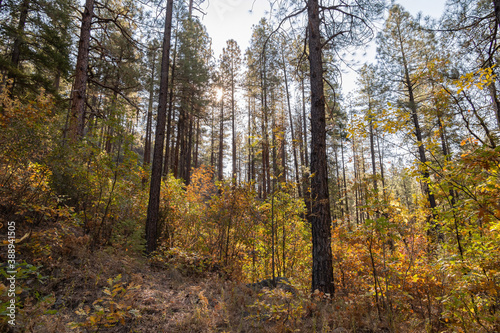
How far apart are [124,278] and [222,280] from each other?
2041mm

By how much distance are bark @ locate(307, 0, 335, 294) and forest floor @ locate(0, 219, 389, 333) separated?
539 millimetres

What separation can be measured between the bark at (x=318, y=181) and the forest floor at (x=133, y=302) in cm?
54

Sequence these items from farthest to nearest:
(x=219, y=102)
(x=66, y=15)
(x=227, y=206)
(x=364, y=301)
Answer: (x=219, y=102), (x=66, y=15), (x=227, y=206), (x=364, y=301)

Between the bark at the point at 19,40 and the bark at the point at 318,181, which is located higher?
the bark at the point at 19,40

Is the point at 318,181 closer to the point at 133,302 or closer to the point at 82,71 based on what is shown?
the point at 133,302

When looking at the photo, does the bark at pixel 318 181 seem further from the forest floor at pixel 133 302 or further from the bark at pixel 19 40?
the bark at pixel 19 40

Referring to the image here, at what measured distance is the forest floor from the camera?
2639 mm

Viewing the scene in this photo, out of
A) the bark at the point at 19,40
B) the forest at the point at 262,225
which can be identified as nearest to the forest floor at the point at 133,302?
the forest at the point at 262,225

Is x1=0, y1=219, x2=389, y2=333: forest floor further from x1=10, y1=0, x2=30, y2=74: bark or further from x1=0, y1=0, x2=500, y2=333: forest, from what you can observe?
x1=10, y1=0, x2=30, y2=74: bark

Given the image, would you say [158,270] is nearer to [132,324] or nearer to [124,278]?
[124,278]

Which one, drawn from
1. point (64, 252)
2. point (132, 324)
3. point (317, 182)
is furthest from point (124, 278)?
point (317, 182)

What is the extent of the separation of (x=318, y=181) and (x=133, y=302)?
12.3 feet

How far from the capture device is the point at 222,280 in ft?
→ 17.4

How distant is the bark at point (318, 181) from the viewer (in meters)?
4.43
